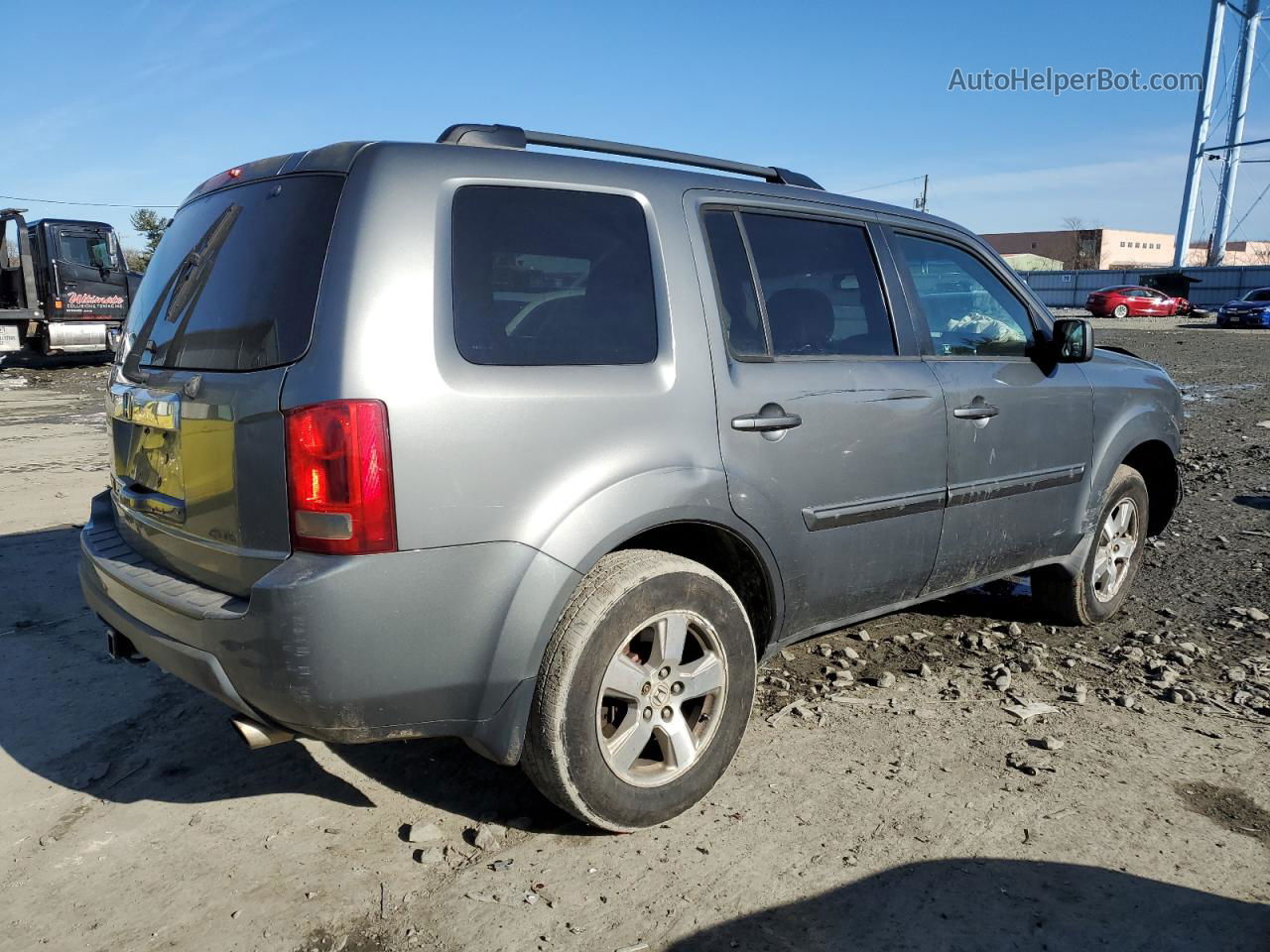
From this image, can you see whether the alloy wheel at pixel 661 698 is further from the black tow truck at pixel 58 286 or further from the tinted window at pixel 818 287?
the black tow truck at pixel 58 286

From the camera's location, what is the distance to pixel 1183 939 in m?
2.42

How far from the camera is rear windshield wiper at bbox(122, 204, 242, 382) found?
2836 mm

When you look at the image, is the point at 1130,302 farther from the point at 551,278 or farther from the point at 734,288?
the point at 551,278

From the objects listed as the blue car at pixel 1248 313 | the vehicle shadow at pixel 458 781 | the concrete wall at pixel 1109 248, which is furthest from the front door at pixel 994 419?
the concrete wall at pixel 1109 248

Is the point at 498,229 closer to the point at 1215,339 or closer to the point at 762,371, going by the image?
the point at 762,371

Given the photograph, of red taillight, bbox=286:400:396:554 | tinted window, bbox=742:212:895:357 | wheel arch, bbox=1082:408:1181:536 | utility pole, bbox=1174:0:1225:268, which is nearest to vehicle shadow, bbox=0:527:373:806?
red taillight, bbox=286:400:396:554

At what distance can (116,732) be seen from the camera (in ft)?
11.8

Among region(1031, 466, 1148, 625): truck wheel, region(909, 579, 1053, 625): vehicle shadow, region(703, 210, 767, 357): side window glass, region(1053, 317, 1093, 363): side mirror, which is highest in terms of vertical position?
region(703, 210, 767, 357): side window glass

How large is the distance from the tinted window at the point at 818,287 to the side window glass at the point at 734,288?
63 millimetres

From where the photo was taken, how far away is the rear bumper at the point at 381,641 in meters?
2.32

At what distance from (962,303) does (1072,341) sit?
51cm

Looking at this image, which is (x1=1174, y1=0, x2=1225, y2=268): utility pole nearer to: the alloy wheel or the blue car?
the blue car

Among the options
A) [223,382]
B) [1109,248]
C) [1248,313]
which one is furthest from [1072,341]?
[1109,248]

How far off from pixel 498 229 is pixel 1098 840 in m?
2.41
